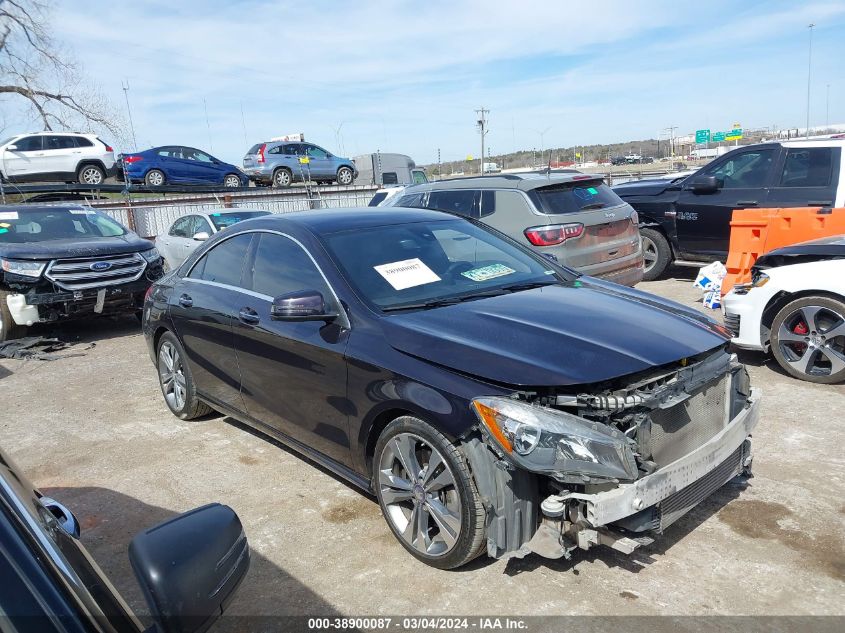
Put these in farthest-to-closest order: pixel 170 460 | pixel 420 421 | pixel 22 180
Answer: pixel 22 180, pixel 170 460, pixel 420 421

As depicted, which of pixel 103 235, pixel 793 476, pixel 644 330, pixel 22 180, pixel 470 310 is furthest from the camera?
A: pixel 22 180

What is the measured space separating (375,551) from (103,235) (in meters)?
7.88

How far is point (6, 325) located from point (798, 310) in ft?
28.1

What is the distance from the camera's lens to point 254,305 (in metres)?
4.22

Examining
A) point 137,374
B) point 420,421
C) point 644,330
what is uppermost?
point 644,330

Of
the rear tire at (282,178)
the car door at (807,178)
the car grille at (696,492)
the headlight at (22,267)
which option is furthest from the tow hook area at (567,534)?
the rear tire at (282,178)

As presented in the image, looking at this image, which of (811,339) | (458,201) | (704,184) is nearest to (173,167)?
(458,201)

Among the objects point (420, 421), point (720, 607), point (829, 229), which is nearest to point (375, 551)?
point (420, 421)

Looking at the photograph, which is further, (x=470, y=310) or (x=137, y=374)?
(x=137, y=374)

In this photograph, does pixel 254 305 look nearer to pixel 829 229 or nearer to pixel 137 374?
pixel 137 374

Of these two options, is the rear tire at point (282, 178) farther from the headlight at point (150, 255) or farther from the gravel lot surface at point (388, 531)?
the gravel lot surface at point (388, 531)

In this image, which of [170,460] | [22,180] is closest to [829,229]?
[170,460]

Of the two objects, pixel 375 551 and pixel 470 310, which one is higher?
pixel 470 310

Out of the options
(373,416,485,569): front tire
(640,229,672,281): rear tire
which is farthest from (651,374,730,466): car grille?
(640,229,672,281): rear tire
